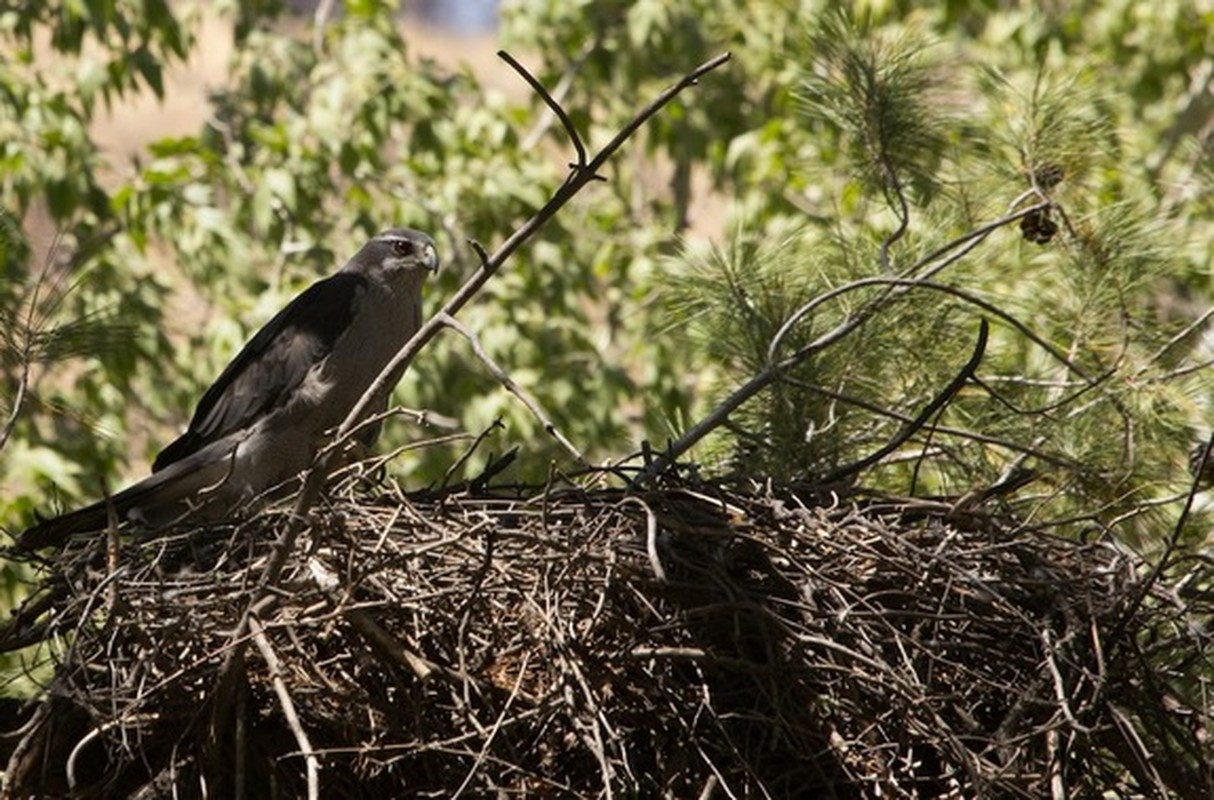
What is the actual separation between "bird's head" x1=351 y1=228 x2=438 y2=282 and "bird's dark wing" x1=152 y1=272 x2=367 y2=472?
21 centimetres

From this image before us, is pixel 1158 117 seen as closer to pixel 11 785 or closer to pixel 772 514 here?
pixel 772 514

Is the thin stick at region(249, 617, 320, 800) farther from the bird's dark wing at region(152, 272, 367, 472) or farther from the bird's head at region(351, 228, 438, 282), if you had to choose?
the bird's head at region(351, 228, 438, 282)

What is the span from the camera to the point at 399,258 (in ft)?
21.8

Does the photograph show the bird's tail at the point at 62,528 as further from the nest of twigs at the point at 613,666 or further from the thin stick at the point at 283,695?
the thin stick at the point at 283,695

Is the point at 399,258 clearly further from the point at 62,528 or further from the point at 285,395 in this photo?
the point at 62,528

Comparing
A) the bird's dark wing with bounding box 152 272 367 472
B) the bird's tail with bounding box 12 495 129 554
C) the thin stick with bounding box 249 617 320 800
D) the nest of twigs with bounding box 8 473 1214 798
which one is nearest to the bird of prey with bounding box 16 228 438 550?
the bird's dark wing with bounding box 152 272 367 472

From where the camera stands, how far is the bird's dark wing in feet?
20.4

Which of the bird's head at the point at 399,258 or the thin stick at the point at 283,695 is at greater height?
the bird's head at the point at 399,258

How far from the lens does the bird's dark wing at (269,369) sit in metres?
6.21

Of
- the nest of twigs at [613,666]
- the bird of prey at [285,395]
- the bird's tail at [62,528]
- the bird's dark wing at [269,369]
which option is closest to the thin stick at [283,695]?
the nest of twigs at [613,666]

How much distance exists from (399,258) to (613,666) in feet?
9.12

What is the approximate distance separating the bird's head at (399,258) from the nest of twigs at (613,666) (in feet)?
7.44

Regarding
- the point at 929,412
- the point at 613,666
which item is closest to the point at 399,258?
the point at 929,412

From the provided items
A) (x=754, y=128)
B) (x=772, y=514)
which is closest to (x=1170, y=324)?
(x=772, y=514)
